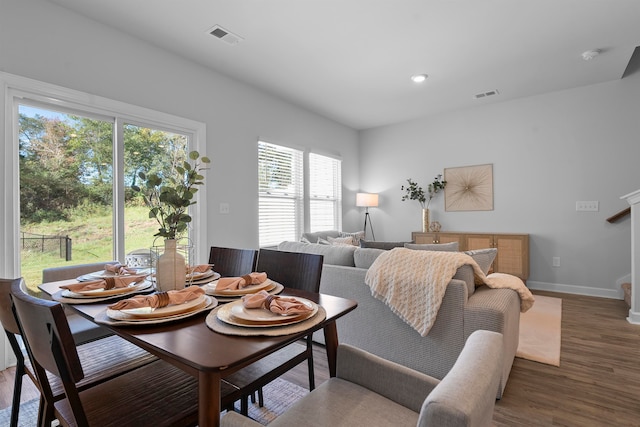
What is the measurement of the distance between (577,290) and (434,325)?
3569mm

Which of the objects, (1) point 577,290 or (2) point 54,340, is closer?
(2) point 54,340

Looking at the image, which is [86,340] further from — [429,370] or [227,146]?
[227,146]

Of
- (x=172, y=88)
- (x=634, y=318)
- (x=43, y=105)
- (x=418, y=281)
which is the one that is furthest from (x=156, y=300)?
(x=634, y=318)

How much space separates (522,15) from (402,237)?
3.68 metres

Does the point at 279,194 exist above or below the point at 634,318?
above

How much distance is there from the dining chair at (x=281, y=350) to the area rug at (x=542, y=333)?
1.87 m

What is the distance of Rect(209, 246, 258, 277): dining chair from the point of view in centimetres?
197

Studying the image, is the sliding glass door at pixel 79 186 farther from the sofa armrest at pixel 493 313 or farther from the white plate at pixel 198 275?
the sofa armrest at pixel 493 313

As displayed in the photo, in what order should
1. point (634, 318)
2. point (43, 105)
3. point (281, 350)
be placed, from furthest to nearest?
1. point (634, 318)
2. point (43, 105)
3. point (281, 350)

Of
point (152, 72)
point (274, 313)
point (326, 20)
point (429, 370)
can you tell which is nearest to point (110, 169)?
point (152, 72)

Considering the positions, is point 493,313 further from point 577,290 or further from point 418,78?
point 577,290

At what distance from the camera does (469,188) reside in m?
4.98

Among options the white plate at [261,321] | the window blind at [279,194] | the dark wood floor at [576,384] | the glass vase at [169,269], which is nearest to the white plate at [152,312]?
the white plate at [261,321]

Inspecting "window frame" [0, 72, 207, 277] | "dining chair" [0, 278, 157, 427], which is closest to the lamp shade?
"window frame" [0, 72, 207, 277]
